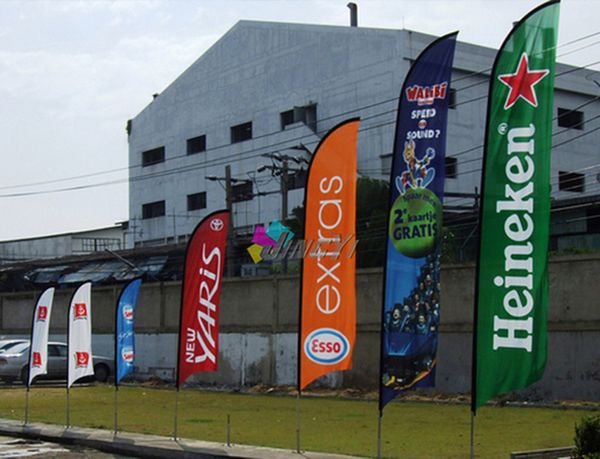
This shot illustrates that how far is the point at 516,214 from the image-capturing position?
36.0 feet

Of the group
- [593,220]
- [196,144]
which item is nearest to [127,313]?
[593,220]

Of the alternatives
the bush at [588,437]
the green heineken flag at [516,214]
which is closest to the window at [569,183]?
the green heineken flag at [516,214]

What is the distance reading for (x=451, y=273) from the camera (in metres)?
25.3

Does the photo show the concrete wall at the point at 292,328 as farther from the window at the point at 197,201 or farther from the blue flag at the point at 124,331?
the window at the point at 197,201

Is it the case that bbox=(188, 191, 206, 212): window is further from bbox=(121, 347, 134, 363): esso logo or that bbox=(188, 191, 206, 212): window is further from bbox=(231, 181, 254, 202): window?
bbox=(121, 347, 134, 363): esso logo

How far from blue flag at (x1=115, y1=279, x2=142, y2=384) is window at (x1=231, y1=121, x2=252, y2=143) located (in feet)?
127

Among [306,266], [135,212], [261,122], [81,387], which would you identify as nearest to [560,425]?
[306,266]

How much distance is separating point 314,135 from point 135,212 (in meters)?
18.7

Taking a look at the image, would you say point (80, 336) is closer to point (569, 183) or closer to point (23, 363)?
point (23, 363)

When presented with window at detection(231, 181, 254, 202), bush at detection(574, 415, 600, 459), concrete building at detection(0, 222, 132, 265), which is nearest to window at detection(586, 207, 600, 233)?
window at detection(231, 181, 254, 202)

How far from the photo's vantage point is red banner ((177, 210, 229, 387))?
16656mm

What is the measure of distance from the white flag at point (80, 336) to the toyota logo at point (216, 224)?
11.4ft

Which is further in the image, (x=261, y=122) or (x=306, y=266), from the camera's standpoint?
(x=261, y=122)

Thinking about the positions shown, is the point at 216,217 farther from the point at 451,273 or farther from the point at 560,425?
the point at 451,273
